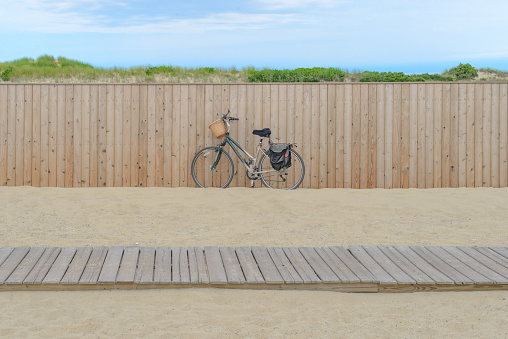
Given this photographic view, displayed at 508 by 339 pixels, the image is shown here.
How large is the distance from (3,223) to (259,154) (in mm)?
3827

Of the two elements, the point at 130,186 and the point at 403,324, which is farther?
the point at 130,186

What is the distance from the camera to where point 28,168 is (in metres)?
8.39

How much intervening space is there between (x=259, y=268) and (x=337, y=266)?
57 centimetres

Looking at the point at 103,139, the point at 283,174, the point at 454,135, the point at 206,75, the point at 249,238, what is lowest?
the point at 249,238

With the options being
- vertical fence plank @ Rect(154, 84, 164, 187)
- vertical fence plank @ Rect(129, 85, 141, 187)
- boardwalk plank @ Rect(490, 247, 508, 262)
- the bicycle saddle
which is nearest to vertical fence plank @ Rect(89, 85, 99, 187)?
vertical fence plank @ Rect(129, 85, 141, 187)

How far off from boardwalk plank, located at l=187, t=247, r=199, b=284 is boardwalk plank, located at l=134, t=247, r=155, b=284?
0.27 m

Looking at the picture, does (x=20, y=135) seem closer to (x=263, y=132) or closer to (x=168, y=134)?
(x=168, y=134)

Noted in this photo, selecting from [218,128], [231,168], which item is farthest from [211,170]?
[218,128]

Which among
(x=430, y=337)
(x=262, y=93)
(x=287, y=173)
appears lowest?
(x=430, y=337)

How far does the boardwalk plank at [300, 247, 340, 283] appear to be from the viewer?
139 inches

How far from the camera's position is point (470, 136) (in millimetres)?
8312

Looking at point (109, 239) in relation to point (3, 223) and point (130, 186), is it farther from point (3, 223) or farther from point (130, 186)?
point (130, 186)

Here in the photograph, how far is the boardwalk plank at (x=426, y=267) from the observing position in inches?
141

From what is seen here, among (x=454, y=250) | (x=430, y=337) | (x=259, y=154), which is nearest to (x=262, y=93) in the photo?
(x=259, y=154)
